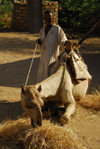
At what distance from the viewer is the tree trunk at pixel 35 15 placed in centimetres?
1473

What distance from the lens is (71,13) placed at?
1548cm

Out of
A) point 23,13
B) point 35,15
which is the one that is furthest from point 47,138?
point 23,13

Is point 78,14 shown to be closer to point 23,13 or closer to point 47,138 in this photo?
point 23,13

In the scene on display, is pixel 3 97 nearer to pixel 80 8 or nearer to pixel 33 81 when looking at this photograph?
pixel 33 81

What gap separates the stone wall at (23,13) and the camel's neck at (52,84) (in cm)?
1020

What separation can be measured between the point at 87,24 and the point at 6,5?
6.02 meters

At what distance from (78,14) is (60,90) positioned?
34.9 feet

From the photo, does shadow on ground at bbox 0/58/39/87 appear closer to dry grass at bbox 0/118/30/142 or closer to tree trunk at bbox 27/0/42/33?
dry grass at bbox 0/118/30/142

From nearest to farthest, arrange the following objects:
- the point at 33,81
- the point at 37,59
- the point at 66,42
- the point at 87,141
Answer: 1. the point at 87,141
2. the point at 66,42
3. the point at 33,81
4. the point at 37,59

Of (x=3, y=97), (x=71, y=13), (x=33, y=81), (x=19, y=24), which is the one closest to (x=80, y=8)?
(x=71, y=13)

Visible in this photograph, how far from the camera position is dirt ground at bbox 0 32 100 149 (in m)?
4.92

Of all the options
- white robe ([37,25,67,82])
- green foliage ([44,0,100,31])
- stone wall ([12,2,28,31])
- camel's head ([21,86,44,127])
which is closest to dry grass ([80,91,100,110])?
white robe ([37,25,67,82])

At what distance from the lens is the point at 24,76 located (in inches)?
326

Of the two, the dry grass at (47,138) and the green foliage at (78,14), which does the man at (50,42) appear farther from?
the green foliage at (78,14)
